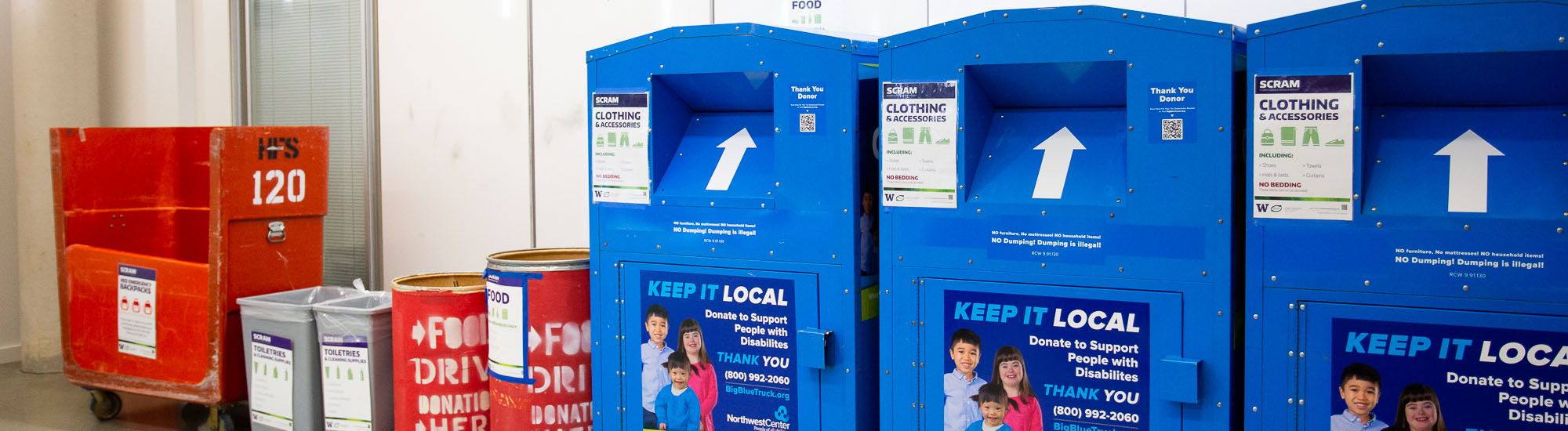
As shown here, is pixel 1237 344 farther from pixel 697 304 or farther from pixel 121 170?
pixel 121 170

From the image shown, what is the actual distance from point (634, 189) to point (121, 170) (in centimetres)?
261

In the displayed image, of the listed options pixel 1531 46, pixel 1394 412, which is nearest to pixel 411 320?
pixel 1394 412

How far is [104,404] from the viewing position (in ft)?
14.9

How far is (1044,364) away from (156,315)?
3.34 m

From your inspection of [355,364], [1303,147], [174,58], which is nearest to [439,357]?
[355,364]

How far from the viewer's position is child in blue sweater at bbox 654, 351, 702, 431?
312cm

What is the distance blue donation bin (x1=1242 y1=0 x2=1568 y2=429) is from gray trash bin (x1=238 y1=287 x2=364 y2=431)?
9.59 feet

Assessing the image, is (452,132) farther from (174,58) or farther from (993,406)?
(993,406)

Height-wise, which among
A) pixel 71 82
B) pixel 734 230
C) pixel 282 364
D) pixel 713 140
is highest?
pixel 71 82

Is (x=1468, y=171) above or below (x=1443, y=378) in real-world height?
above

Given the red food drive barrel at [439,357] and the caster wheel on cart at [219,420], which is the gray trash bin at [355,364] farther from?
the caster wheel on cart at [219,420]

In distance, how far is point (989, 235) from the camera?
2.71 meters

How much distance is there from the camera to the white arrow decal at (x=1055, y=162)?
8.70ft

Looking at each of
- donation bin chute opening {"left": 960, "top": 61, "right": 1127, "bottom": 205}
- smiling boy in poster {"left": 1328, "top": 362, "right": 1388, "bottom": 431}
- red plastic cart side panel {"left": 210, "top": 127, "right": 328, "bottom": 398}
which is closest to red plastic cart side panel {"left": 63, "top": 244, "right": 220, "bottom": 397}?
red plastic cart side panel {"left": 210, "top": 127, "right": 328, "bottom": 398}
